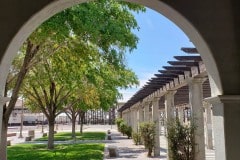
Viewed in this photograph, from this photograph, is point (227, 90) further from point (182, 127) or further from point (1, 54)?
point (182, 127)

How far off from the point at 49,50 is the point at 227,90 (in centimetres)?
810

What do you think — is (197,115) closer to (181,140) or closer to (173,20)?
(181,140)

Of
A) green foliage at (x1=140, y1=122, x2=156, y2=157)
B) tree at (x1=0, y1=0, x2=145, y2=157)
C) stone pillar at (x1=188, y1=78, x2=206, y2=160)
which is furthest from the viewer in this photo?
green foliage at (x1=140, y1=122, x2=156, y2=157)

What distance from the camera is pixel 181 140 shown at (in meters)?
10.6

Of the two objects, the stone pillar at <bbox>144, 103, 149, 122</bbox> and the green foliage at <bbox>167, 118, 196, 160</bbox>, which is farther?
the stone pillar at <bbox>144, 103, 149, 122</bbox>

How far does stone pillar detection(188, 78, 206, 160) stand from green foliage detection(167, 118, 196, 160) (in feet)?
0.68

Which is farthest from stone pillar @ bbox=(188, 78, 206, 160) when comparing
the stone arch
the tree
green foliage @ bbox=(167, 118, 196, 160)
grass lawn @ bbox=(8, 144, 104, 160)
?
grass lawn @ bbox=(8, 144, 104, 160)

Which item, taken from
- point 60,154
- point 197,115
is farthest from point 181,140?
point 60,154

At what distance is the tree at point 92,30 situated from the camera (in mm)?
8625

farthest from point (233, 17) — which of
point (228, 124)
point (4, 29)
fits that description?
point (4, 29)

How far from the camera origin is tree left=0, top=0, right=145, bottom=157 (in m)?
8.62

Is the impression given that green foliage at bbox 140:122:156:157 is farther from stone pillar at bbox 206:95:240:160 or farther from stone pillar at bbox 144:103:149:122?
→ stone pillar at bbox 206:95:240:160

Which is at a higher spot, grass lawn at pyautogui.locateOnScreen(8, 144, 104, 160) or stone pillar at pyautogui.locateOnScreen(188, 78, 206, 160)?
stone pillar at pyautogui.locateOnScreen(188, 78, 206, 160)

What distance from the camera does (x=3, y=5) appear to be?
16.6 ft
